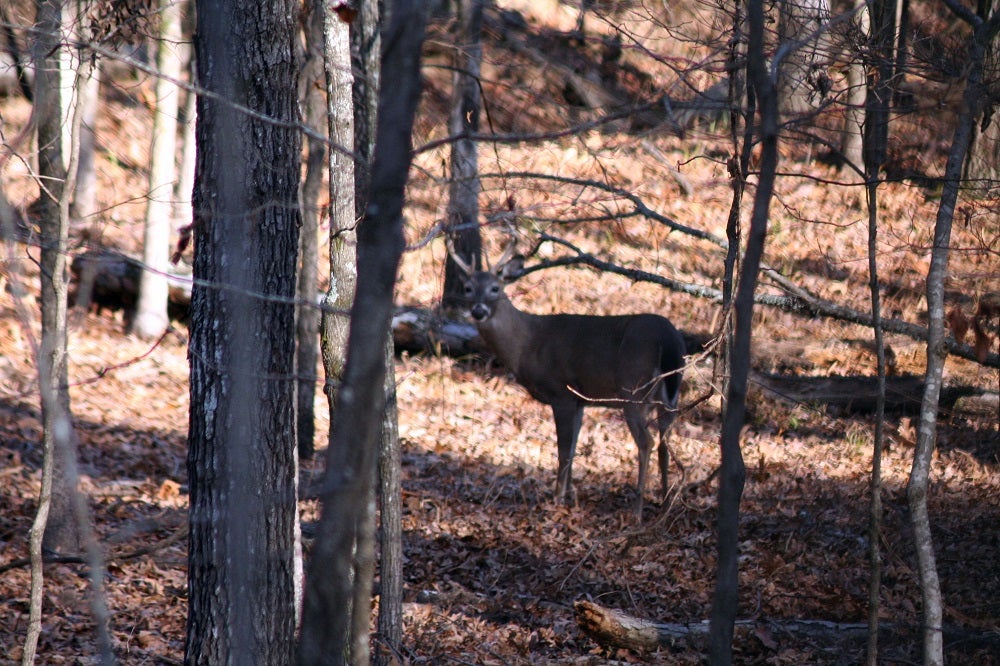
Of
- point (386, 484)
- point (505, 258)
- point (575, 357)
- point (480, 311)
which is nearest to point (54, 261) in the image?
point (386, 484)

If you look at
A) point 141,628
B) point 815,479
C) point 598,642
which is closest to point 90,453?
point 141,628

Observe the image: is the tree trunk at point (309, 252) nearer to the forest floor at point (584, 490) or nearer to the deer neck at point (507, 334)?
the forest floor at point (584, 490)

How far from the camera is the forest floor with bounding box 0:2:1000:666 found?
19.7ft

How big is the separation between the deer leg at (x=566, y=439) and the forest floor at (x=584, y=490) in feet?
0.71

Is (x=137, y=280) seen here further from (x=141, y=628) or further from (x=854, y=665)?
(x=854, y=665)

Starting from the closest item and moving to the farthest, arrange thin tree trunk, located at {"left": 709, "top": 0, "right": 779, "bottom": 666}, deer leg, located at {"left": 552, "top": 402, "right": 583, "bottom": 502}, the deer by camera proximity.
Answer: thin tree trunk, located at {"left": 709, "top": 0, "right": 779, "bottom": 666}
deer leg, located at {"left": 552, "top": 402, "right": 583, "bottom": 502}
the deer

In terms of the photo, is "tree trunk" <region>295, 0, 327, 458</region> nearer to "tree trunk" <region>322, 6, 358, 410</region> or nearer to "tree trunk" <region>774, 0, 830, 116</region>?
"tree trunk" <region>322, 6, 358, 410</region>

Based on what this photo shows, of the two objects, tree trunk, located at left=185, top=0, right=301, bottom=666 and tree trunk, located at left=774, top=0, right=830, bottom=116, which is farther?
tree trunk, located at left=774, top=0, right=830, bottom=116

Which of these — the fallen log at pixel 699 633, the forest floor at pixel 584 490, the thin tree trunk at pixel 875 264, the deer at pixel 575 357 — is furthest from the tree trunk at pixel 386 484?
the deer at pixel 575 357

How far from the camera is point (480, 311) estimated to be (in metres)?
9.75

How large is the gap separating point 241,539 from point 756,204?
1.66 metres

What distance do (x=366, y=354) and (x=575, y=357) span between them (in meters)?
7.28

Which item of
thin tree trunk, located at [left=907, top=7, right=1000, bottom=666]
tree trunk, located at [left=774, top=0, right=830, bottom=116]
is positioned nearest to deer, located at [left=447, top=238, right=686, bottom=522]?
thin tree trunk, located at [left=907, top=7, right=1000, bottom=666]

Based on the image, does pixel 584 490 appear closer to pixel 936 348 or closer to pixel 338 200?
pixel 936 348
